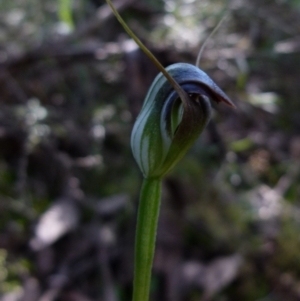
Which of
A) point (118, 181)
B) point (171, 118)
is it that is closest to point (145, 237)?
point (171, 118)

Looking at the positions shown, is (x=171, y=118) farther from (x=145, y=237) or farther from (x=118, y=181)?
(x=118, y=181)

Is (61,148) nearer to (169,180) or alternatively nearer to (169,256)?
(169,180)

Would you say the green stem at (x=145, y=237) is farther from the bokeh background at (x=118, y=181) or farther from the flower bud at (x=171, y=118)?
the bokeh background at (x=118, y=181)

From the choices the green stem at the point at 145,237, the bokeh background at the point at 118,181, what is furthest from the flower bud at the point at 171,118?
the bokeh background at the point at 118,181

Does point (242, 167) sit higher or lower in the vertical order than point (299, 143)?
higher

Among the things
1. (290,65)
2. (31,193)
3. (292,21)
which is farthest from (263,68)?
(31,193)

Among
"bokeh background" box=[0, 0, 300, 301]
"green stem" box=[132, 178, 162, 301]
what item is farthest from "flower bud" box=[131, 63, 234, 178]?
"bokeh background" box=[0, 0, 300, 301]
